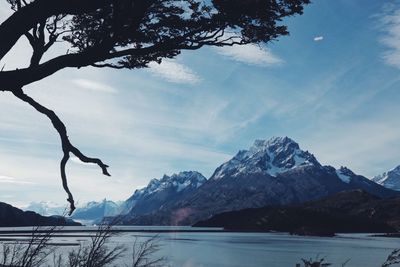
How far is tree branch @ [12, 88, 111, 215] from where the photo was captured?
7.85 metres

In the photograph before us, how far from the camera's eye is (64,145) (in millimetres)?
7977

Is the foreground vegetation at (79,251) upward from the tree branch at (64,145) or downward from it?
downward

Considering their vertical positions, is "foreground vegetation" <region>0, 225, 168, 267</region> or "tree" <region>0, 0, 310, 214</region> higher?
"tree" <region>0, 0, 310, 214</region>

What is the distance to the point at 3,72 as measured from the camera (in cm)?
Answer: 736

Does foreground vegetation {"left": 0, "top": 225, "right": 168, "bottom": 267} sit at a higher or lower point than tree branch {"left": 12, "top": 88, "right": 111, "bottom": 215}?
lower

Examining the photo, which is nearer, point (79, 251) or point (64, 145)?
point (64, 145)

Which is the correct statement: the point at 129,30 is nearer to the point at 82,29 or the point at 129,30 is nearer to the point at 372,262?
the point at 82,29

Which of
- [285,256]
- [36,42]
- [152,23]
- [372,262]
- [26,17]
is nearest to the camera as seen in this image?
[26,17]

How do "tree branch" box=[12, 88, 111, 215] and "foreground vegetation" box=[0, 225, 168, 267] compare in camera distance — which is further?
"foreground vegetation" box=[0, 225, 168, 267]

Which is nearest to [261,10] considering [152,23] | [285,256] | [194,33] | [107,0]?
[194,33]

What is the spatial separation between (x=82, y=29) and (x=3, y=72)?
3330 millimetres

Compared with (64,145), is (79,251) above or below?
below

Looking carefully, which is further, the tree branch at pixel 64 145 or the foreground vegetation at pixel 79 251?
the foreground vegetation at pixel 79 251

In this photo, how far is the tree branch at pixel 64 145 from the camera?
7848 millimetres
